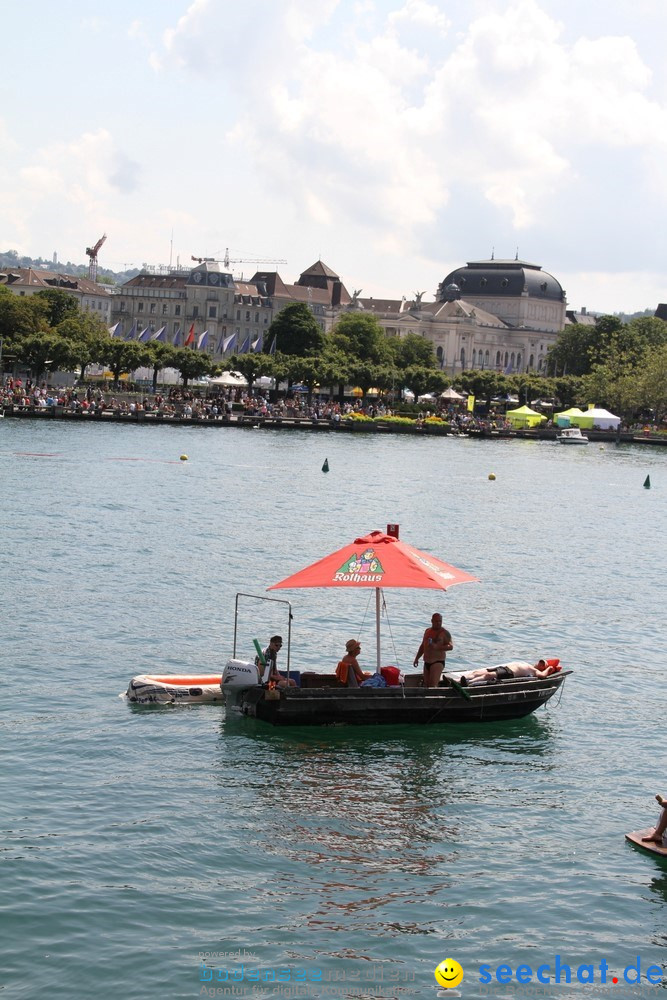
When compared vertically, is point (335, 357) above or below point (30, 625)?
above

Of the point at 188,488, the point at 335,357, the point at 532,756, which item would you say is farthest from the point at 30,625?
the point at 335,357

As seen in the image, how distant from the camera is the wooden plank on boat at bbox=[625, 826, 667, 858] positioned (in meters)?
19.5

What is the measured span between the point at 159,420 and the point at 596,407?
7152 centimetres

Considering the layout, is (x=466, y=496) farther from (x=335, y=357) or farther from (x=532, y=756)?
(x=335, y=357)

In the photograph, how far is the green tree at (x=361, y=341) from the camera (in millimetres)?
168625

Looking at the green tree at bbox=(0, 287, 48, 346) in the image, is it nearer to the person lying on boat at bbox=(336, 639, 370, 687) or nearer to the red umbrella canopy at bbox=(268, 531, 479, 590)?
the red umbrella canopy at bbox=(268, 531, 479, 590)

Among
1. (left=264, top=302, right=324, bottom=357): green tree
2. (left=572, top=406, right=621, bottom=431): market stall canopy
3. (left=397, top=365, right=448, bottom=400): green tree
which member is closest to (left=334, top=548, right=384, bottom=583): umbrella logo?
(left=572, top=406, right=621, bottom=431): market stall canopy

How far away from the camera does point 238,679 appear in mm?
24250

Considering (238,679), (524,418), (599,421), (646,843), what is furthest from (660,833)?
(599,421)

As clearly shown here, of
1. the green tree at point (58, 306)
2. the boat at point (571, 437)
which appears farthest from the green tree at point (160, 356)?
the boat at point (571, 437)

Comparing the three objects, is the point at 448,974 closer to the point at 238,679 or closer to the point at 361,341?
the point at 238,679

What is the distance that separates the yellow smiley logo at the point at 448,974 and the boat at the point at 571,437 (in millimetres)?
125868

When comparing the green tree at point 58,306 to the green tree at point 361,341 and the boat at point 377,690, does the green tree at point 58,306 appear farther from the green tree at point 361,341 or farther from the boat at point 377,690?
the boat at point 377,690

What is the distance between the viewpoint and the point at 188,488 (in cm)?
6606
